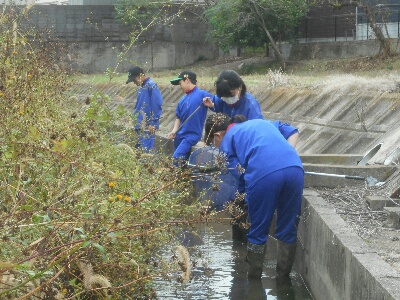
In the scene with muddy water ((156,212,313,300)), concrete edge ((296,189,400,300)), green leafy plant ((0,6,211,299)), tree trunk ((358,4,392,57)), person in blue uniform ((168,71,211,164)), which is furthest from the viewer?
tree trunk ((358,4,392,57))

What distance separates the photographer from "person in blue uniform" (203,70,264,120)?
1016cm

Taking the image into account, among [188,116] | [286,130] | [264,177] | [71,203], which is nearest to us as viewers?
[71,203]

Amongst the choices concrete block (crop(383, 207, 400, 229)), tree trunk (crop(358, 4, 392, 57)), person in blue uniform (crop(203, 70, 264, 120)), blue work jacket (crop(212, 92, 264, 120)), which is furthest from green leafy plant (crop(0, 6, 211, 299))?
tree trunk (crop(358, 4, 392, 57))

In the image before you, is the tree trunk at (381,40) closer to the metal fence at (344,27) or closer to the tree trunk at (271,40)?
the metal fence at (344,27)

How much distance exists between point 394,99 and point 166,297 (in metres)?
7.48

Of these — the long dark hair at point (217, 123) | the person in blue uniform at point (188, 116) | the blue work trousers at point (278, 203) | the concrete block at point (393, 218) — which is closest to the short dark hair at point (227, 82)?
the long dark hair at point (217, 123)

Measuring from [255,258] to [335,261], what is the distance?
164 centimetres

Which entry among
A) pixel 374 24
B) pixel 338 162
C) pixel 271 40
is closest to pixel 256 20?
pixel 271 40

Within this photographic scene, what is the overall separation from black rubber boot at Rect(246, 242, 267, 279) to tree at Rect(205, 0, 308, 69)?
72.3ft

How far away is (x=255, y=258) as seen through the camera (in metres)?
8.81

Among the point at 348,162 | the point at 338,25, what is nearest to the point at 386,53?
the point at 338,25

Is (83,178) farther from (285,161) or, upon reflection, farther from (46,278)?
(285,161)

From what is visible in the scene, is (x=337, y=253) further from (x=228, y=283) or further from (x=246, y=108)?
(x=246, y=108)

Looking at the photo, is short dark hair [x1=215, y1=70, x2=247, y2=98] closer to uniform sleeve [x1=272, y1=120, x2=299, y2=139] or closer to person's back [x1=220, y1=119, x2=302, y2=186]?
uniform sleeve [x1=272, y1=120, x2=299, y2=139]
